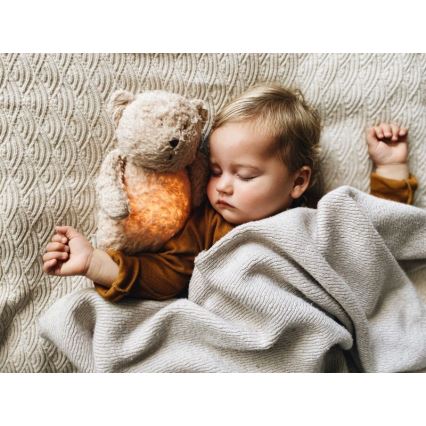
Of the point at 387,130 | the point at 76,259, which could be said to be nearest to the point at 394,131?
the point at 387,130

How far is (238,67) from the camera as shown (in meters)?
1.08

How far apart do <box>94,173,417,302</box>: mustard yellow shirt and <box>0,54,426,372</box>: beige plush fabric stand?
83 millimetres

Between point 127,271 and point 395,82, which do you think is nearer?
point 127,271

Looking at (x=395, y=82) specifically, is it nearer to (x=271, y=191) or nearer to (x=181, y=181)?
(x=271, y=191)

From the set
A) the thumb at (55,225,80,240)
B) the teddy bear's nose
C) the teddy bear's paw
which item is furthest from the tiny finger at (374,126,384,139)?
the thumb at (55,225,80,240)

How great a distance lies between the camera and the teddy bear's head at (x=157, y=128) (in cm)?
88

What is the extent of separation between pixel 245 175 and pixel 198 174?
11cm

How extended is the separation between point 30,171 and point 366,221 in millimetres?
774

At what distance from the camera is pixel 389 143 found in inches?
43.9

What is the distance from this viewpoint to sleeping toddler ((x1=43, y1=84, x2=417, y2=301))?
0.97 meters

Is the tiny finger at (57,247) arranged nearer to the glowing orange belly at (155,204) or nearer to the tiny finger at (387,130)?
the glowing orange belly at (155,204)

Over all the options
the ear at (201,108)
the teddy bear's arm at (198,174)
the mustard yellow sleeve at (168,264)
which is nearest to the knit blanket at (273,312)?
the mustard yellow sleeve at (168,264)

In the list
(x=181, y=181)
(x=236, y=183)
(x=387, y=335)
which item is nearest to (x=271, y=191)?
(x=236, y=183)

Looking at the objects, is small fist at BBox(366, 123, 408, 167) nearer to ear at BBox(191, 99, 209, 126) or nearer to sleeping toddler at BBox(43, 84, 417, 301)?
sleeping toddler at BBox(43, 84, 417, 301)
